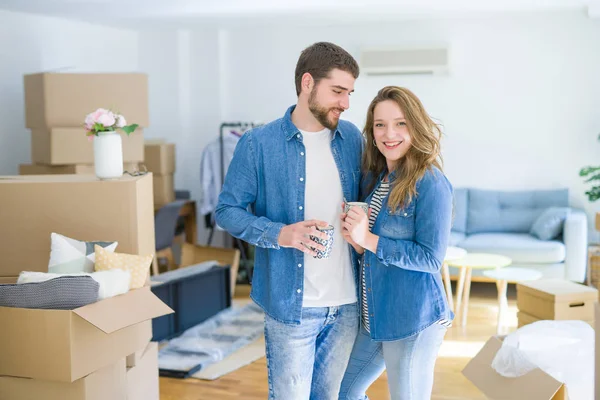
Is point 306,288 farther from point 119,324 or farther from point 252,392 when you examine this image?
point 252,392

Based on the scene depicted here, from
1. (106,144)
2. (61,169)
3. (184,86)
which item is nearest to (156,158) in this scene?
(184,86)

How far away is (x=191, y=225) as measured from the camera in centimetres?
689

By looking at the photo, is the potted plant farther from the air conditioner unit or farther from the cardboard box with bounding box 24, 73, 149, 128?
the air conditioner unit

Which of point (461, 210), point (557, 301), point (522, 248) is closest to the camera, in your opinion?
point (557, 301)

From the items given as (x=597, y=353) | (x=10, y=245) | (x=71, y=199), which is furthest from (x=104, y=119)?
(x=597, y=353)

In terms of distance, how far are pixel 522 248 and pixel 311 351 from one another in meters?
3.99

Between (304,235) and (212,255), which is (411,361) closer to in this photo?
(304,235)

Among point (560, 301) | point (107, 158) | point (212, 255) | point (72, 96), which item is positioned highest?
point (72, 96)

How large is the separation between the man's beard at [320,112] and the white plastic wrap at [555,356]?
143 cm

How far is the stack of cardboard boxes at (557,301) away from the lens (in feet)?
12.5

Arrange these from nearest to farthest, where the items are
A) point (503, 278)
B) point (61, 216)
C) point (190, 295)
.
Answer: point (61, 216), point (503, 278), point (190, 295)

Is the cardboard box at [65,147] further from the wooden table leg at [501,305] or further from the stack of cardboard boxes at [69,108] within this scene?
the wooden table leg at [501,305]

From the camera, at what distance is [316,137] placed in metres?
2.27

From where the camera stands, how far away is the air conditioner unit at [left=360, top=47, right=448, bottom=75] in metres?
6.67
